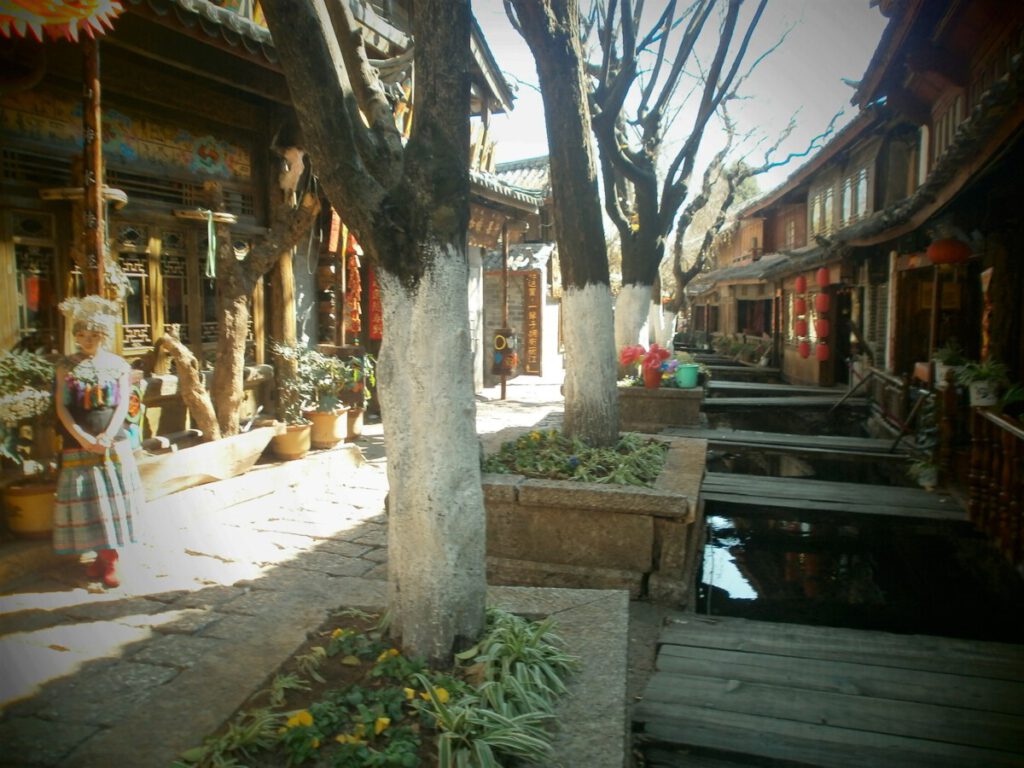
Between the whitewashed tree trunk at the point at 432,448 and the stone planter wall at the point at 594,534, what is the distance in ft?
6.56

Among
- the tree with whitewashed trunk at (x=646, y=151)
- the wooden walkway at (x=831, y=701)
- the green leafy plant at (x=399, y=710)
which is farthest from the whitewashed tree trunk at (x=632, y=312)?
the green leafy plant at (x=399, y=710)

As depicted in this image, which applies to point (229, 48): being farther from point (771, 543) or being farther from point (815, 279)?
point (815, 279)

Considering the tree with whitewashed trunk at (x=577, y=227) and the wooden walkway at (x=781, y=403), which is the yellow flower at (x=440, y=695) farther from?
the wooden walkway at (x=781, y=403)

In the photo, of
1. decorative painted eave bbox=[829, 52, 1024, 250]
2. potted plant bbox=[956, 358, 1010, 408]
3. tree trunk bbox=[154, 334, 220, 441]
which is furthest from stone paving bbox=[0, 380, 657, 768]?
decorative painted eave bbox=[829, 52, 1024, 250]

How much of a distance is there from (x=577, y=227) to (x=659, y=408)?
5110mm

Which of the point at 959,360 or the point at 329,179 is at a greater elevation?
the point at 329,179

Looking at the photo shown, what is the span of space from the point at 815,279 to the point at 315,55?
16598 millimetres

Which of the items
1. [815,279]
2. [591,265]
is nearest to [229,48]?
[591,265]

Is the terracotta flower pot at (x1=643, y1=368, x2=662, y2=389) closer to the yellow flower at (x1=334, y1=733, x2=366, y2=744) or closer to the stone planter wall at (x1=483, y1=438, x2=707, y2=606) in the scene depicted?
the stone planter wall at (x1=483, y1=438, x2=707, y2=606)

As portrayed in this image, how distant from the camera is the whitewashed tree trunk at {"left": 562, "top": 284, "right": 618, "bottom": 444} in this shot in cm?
584

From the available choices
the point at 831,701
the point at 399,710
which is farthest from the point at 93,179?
the point at 831,701

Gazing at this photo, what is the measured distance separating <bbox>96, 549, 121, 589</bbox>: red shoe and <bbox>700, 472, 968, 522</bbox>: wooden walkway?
14.5 ft

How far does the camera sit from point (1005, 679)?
3406 mm

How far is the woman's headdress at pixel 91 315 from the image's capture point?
459 cm
